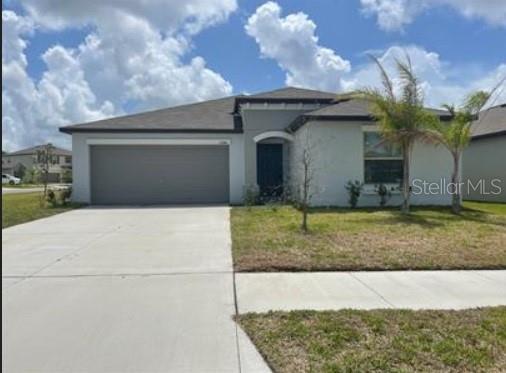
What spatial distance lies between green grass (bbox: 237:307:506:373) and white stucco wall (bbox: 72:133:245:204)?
48.6ft

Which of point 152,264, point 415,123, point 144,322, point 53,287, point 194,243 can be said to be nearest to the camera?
point 144,322

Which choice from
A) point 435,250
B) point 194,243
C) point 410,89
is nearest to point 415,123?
point 410,89

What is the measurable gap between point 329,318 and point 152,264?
12.4ft

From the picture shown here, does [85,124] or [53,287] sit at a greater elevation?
[85,124]

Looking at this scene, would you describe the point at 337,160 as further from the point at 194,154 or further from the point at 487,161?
the point at 487,161

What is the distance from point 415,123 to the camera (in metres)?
14.0

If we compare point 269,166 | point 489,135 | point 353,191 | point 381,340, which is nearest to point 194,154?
point 269,166

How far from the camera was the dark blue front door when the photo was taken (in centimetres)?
2044

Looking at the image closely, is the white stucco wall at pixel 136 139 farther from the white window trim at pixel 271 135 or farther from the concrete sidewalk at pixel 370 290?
the concrete sidewalk at pixel 370 290

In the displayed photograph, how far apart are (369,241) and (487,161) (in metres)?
15.2

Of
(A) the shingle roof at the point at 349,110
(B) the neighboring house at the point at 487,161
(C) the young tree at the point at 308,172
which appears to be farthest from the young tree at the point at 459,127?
(B) the neighboring house at the point at 487,161

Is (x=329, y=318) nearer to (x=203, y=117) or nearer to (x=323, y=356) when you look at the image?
(x=323, y=356)

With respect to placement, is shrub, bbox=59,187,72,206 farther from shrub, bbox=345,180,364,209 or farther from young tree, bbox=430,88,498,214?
young tree, bbox=430,88,498,214

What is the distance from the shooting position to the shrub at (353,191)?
1608 cm
